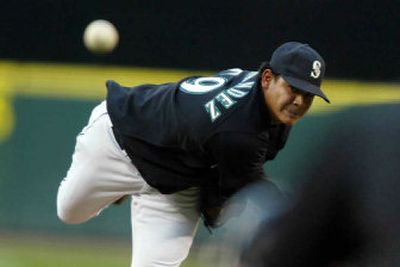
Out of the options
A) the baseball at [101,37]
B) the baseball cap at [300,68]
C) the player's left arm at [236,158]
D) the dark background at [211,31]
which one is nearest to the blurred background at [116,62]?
the dark background at [211,31]

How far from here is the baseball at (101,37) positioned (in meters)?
6.87

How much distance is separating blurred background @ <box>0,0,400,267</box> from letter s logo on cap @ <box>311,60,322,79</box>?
3.04 m

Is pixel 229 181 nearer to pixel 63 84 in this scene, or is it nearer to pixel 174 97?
pixel 174 97

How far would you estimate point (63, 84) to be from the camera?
7.27 metres

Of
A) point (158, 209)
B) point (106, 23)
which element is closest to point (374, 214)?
point (158, 209)

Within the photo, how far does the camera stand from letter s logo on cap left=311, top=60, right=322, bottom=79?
364cm

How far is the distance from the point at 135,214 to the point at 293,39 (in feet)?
9.84

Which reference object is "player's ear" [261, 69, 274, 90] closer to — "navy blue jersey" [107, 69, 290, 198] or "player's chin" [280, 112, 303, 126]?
"navy blue jersey" [107, 69, 290, 198]

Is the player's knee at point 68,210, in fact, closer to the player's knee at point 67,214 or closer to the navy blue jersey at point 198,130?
the player's knee at point 67,214

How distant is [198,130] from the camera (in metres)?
3.77

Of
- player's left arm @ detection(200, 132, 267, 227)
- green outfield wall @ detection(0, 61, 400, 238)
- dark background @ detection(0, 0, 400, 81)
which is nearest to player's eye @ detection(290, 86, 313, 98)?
player's left arm @ detection(200, 132, 267, 227)

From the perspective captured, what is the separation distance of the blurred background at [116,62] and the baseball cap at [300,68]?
3062 mm

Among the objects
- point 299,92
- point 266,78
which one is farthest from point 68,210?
point 299,92

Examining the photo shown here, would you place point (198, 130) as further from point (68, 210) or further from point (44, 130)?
point (44, 130)
